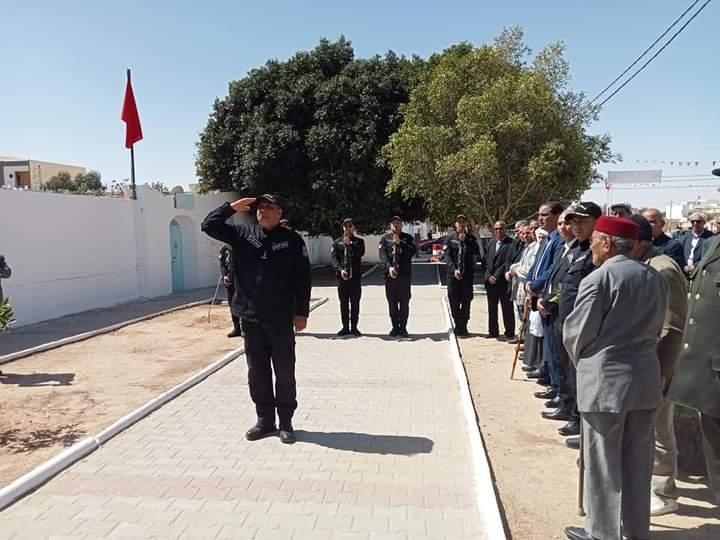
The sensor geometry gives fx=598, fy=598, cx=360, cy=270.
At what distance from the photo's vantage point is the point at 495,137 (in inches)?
634

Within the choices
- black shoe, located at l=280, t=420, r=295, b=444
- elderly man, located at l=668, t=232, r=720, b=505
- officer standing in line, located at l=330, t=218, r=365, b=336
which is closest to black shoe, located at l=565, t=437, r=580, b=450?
elderly man, located at l=668, t=232, r=720, b=505

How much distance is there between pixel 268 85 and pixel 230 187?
401cm

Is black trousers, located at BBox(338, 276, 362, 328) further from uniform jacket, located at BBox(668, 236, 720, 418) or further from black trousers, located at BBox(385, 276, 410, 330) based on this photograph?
uniform jacket, located at BBox(668, 236, 720, 418)

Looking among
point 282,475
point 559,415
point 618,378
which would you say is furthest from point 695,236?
point 282,475

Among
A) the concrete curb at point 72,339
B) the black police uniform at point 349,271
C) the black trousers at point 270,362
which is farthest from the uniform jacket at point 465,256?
the concrete curb at point 72,339

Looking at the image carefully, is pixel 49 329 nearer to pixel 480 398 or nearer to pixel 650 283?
pixel 480 398

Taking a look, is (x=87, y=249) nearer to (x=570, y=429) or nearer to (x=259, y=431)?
(x=259, y=431)

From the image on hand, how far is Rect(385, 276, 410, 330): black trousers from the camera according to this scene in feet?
32.8

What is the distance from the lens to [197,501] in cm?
386

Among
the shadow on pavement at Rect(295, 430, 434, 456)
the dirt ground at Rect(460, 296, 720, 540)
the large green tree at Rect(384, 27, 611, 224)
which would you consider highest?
the large green tree at Rect(384, 27, 611, 224)

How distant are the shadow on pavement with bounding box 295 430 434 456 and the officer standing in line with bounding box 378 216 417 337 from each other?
495 cm

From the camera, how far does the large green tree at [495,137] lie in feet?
51.4

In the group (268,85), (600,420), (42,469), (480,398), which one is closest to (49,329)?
(42,469)

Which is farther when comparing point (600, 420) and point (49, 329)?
point (49, 329)
